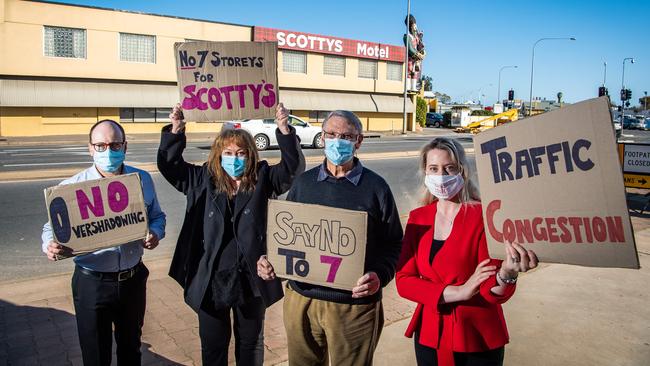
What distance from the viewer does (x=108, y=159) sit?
3348 millimetres

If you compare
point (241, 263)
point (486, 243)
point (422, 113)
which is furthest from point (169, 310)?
point (422, 113)

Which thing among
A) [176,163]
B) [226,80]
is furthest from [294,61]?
[176,163]

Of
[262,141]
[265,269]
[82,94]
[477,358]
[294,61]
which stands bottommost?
[477,358]

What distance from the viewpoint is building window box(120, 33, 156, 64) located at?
3128 centimetres

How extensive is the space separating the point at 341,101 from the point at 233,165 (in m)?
38.1

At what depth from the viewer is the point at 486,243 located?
2.64 metres

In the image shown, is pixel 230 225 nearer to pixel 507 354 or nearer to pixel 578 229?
pixel 578 229

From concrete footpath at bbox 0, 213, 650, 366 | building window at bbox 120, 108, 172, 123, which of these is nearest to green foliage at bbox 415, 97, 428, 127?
building window at bbox 120, 108, 172, 123

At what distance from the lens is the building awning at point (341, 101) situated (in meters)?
38.2

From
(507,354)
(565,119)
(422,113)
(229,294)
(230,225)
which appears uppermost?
(422,113)

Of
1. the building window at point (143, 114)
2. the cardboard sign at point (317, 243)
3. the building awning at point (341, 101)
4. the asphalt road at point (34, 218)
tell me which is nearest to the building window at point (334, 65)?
the building awning at point (341, 101)

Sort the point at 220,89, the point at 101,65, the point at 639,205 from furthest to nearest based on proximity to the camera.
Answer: the point at 101,65
the point at 639,205
the point at 220,89

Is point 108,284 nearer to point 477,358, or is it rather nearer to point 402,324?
point 477,358

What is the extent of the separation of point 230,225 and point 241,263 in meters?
0.24
